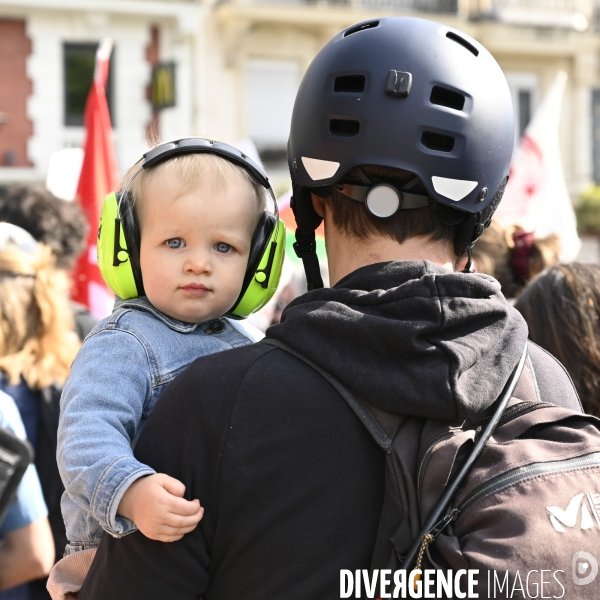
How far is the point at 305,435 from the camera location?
1.40 m

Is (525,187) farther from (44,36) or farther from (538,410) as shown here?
(44,36)

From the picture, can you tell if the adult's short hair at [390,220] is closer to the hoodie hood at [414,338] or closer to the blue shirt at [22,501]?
the hoodie hood at [414,338]

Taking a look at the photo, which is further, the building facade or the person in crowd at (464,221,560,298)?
the building facade

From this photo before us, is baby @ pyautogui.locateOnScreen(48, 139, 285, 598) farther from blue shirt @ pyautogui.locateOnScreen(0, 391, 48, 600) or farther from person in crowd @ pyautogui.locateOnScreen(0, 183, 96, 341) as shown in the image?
person in crowd @ pyautogui.locateOnScreen(0, 183, 96, 341)

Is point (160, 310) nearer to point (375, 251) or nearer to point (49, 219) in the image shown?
point (375, 251)

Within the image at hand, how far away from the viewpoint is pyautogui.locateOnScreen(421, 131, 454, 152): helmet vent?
166 cm

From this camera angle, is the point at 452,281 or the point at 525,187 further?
the point at 525,187

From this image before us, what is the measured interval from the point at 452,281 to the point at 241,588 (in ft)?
1.93

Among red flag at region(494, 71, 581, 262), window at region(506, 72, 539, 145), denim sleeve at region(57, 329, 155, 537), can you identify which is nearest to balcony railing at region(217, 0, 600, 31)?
window at region(506, 72, 539, 145)

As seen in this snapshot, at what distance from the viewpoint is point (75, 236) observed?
437 centimetres

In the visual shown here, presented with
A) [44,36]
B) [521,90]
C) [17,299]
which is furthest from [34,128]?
[17,299]

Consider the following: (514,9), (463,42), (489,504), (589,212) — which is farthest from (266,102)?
(489,504)

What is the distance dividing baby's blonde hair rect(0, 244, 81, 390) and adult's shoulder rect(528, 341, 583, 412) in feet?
6.64

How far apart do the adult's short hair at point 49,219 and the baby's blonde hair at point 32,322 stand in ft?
3.01
